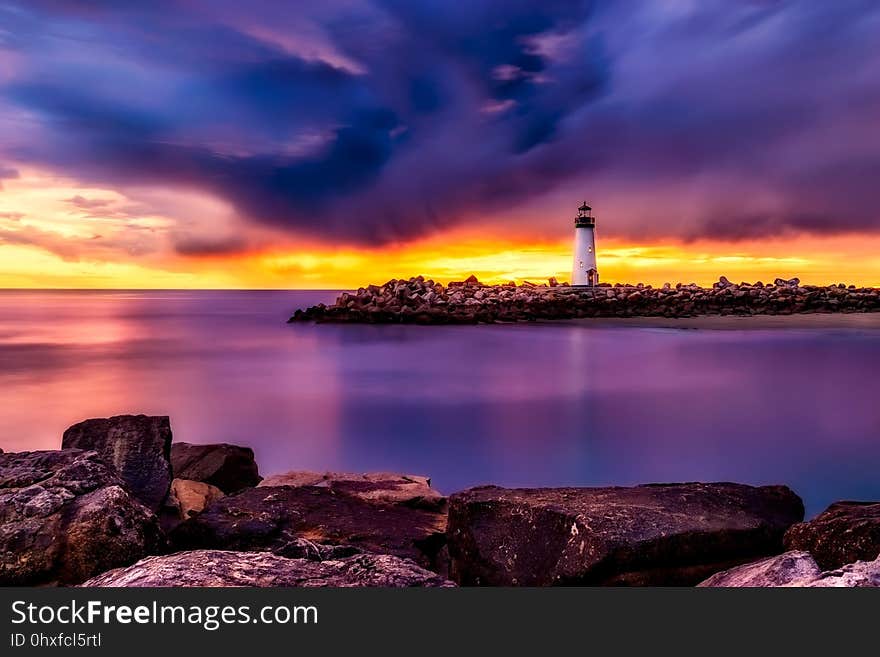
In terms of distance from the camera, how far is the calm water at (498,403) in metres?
7.30

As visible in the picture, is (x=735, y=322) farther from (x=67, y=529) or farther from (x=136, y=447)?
(x=67, y=529)

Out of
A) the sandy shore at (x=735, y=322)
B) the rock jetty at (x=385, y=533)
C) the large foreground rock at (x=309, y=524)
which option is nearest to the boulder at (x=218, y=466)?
the rock jetty at (x=385, y=533)

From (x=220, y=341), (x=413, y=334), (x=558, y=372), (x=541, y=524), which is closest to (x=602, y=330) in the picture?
(x=413, y=334)

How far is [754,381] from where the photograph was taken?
41.8ft

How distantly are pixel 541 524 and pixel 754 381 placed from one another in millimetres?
11298

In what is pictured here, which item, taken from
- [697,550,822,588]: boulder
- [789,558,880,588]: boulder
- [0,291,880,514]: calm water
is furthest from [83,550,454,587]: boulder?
[0,291,880,514]: calm water

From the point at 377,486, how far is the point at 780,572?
2833 millimetres

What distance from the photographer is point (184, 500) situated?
4.17 meters

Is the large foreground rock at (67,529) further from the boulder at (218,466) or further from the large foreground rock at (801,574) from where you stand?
the large foreground rock at (801,574)

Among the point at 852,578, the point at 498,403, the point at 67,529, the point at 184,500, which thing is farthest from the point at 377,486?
the point at 498,403

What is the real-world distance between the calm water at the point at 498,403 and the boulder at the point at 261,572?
4.27m

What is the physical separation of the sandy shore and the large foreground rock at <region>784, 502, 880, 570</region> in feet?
80.4

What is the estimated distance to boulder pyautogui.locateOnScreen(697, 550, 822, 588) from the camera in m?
2.27

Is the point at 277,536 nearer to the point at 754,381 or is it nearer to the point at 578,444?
the point at 578,444
